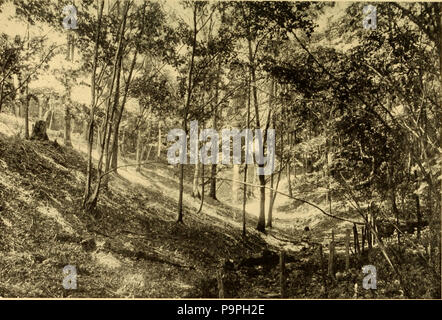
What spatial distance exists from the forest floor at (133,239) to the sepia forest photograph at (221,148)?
24mm

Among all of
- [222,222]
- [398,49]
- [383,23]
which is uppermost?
[383,23]

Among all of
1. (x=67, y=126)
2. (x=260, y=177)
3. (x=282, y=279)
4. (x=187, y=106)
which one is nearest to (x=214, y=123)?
(x=187, y=106)

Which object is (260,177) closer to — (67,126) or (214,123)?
(214,123)

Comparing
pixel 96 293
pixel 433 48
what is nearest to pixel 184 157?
pixel 96 293

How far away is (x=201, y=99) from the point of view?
238 inches

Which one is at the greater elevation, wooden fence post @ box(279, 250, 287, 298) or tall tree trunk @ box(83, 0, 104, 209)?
tall tree trunk @ box(83, 0, 104, 209)

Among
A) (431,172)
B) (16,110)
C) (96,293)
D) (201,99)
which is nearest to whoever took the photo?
(96,293)

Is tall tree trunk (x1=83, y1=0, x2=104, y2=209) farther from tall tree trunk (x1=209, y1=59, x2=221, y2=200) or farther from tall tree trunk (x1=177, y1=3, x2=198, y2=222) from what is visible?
tall tree trunk (x1=209, y1=59, x2=221, y2=200)

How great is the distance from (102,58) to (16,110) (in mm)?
1742

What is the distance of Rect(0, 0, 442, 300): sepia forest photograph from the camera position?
489 centimetres

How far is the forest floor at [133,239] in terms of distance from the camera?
15.1 feet

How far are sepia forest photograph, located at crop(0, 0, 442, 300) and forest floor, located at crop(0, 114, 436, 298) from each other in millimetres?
24

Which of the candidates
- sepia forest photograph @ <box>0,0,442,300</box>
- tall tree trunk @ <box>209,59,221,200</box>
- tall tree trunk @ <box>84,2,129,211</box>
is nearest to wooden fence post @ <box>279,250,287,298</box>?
sepia forest photograph @ <box>0,0,442,300</box>
